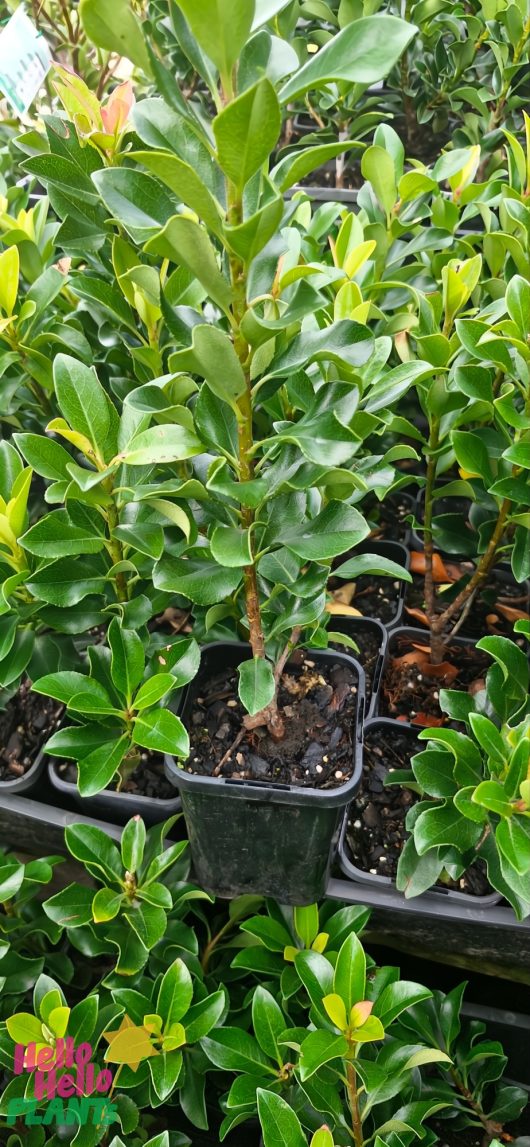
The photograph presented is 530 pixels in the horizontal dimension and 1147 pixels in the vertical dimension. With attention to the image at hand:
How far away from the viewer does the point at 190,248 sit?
2.03ft

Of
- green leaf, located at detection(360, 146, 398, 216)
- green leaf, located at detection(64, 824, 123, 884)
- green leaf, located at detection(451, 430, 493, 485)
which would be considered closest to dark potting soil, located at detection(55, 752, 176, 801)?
green leaf, located at detection(64, 824, 123, 884)

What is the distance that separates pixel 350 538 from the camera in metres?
0.82

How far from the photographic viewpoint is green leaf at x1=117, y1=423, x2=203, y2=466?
775 millimetres

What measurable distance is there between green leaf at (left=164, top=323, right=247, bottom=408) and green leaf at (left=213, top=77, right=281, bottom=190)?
0.40ft

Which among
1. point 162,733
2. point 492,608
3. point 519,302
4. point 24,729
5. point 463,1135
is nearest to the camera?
point 162,733

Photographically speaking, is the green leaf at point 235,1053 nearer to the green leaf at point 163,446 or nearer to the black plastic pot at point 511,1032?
the black plastic pot at point 511,1032

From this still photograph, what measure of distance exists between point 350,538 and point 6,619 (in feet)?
1.74

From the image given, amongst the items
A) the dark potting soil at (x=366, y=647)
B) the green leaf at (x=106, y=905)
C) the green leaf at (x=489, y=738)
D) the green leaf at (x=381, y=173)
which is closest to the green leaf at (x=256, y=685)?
the green leaf at (x=489, y=738)

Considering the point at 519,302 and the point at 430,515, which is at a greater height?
the point at 519,302

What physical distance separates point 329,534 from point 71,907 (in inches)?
25.4

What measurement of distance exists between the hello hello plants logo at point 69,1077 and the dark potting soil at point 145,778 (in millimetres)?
335

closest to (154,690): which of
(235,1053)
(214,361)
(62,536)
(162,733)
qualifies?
(162,733)

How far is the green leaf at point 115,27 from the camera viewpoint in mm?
569

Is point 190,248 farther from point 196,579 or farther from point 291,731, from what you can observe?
point 291,731
